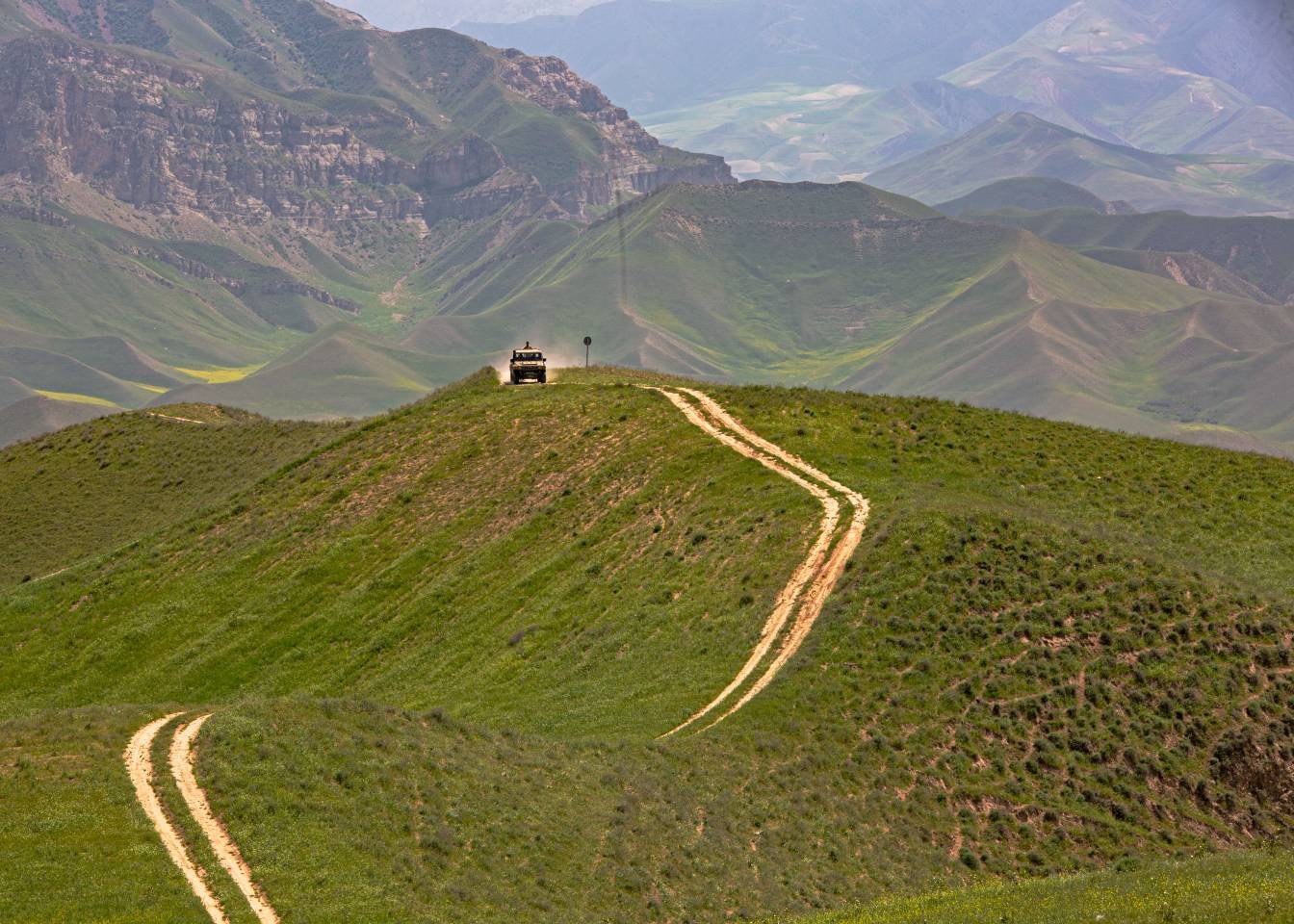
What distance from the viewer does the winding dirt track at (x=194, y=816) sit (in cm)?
3625

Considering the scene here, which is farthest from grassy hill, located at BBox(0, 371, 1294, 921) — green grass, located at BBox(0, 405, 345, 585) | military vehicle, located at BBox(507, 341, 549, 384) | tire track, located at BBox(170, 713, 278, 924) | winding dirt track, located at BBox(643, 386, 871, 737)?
military vehicle, located at BBox(507, 341, 549, 384)

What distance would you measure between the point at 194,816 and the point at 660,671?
2087cm

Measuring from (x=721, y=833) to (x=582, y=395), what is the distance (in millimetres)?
52318

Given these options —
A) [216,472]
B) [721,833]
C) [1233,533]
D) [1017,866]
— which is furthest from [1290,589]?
[216,472]

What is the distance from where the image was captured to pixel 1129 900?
33.6 metres

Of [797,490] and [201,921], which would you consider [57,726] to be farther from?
[797,490]

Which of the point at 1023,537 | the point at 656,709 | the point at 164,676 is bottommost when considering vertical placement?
the point at 164,676

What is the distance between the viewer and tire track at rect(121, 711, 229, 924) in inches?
1425

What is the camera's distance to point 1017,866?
150 ft

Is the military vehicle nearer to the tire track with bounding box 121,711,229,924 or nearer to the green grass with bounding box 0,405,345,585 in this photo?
the green grass with bounding box 0,405,345,585

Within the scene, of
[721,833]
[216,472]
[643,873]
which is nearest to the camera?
[643,873]

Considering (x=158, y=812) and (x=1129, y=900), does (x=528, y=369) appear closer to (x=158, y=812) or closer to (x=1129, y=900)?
(x=158, y=812)

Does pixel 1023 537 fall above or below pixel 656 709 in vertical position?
above

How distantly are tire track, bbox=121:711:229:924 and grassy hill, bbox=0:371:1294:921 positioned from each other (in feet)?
1.78
